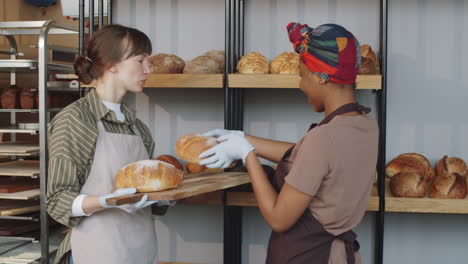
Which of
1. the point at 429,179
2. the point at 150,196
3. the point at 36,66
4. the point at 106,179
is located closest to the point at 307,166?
the point at 150,196

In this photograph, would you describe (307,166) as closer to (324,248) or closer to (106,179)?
(324,248)

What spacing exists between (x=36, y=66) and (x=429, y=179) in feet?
7.47

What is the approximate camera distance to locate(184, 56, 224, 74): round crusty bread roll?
2.68 metres

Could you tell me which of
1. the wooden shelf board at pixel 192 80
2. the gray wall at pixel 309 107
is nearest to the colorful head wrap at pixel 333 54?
the wooden shelf board at pixel 192 80

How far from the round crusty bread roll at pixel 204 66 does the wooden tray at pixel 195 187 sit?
0.78 metres

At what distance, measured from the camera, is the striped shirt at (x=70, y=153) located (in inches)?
60.2

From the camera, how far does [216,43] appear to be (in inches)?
120

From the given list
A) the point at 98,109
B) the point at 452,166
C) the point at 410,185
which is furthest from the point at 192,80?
the point at 452,166

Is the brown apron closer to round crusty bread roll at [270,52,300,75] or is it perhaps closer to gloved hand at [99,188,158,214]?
gloved hand at [99,188,158,214]

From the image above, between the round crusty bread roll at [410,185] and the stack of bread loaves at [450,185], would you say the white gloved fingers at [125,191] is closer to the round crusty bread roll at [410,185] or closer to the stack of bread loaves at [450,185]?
the round crusty bread roll at [410,185]

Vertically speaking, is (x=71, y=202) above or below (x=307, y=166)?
below

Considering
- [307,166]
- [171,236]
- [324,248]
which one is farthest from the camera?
[171,236]

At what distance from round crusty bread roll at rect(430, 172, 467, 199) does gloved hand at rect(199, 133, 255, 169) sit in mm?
1256

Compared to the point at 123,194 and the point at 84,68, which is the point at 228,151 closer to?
the point at 123,194
